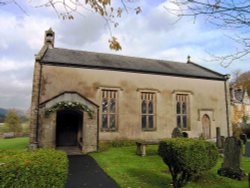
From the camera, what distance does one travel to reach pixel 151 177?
880 cm

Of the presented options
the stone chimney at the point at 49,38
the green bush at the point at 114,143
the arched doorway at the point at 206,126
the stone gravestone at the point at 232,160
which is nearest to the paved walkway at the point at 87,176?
the green bush at the point at 114,143

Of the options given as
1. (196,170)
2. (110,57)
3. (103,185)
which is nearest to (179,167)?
(196,170)

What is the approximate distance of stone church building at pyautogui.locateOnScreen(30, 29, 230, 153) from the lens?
15055 mm

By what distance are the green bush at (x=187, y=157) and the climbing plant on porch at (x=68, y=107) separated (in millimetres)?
8301

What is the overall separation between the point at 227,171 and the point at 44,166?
8.11 meters

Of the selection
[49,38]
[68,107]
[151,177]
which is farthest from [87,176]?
[49,38]

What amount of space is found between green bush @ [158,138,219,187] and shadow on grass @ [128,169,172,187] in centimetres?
103

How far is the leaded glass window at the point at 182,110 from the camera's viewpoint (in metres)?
20.3

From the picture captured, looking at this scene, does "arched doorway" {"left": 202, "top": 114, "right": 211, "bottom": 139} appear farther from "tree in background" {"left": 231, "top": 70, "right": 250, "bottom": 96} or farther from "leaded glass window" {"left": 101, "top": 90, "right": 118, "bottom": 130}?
"tree in background" {"left": 231, "top": 70, "right": 250, "bottom": 96}

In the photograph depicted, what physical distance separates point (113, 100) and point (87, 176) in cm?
973

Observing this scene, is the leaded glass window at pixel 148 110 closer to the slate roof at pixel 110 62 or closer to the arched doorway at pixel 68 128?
the slate roof at pixel 110 62

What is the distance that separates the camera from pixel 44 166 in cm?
416

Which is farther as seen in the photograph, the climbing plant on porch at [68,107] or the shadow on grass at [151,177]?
the climbing plant on porch at [68,107]

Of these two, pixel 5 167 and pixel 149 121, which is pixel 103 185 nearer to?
pixel 5 167
